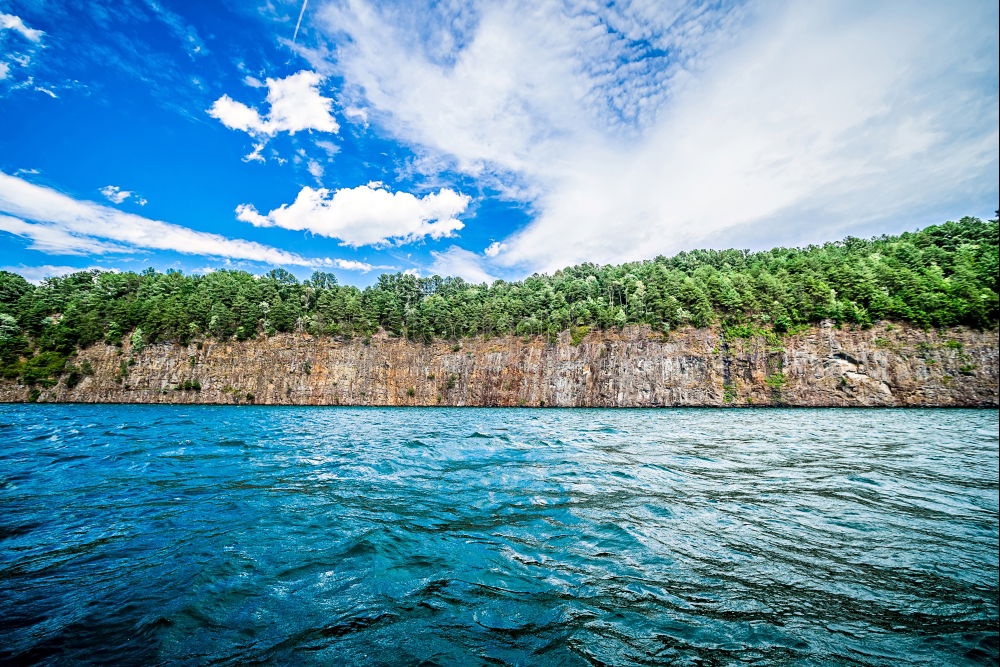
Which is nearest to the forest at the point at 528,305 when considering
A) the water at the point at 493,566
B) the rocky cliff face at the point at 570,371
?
the rocky cliff face at the point at 570,371

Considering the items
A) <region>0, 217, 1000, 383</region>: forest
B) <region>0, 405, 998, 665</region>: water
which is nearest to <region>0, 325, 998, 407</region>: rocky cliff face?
<region>0, 217, 1000, 383</region>: forest

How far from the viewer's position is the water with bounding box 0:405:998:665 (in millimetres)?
4090

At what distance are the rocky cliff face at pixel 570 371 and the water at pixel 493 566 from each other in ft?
223

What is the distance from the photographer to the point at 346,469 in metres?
13.3

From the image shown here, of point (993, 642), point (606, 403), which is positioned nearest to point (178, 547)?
point (993, 642)

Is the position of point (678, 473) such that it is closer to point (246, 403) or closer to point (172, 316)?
point (246, 403)

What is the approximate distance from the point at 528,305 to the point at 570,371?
22128 millimetres

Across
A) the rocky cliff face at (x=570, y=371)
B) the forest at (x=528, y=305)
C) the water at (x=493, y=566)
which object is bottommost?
Answer: the water at (x=493, y=566)

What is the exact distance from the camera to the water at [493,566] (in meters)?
4.09

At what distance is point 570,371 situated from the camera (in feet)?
273

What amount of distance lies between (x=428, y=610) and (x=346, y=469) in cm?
946

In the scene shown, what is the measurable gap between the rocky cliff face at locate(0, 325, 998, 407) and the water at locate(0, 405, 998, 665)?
6805 centimetres

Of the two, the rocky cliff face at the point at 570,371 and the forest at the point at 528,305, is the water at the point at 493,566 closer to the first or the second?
the rocky cliff face at the point at 570,371

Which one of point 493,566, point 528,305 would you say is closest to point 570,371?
point 528,305
